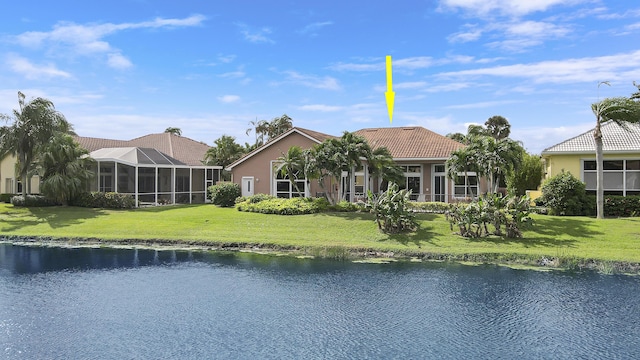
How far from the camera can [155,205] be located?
36.6 m

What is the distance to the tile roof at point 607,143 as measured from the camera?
28.6 meters

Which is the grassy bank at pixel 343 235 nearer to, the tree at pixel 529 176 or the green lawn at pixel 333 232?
the green lawn at pixel 333 232

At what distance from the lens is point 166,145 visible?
4541 centimetres

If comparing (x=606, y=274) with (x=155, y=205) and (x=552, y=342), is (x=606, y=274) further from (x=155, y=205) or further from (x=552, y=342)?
(x=155, y=205)

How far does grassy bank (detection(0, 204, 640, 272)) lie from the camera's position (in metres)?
19.8

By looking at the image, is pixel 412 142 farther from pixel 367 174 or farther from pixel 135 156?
pixel 135 156

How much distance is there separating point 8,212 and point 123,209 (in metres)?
7.16

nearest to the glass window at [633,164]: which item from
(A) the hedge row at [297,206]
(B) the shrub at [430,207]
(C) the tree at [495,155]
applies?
(C) the tree at [495,155]

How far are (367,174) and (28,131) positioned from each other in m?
23.1

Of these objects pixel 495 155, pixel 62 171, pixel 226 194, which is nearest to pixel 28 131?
pixel 62 171

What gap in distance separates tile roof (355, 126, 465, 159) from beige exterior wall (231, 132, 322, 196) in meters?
5.46

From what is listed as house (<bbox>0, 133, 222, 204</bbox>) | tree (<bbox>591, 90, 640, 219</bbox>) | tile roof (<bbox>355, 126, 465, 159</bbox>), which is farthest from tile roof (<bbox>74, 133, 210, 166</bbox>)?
tree (<bbox>591, 90, 640, 219</bbox>)

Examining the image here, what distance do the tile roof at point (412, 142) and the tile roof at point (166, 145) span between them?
612 inches

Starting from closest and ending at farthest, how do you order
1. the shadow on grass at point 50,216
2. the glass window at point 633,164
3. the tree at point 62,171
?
the shadow on grass at point 50,216 → the glass window at point 633,164 → the tree at point 62,171
